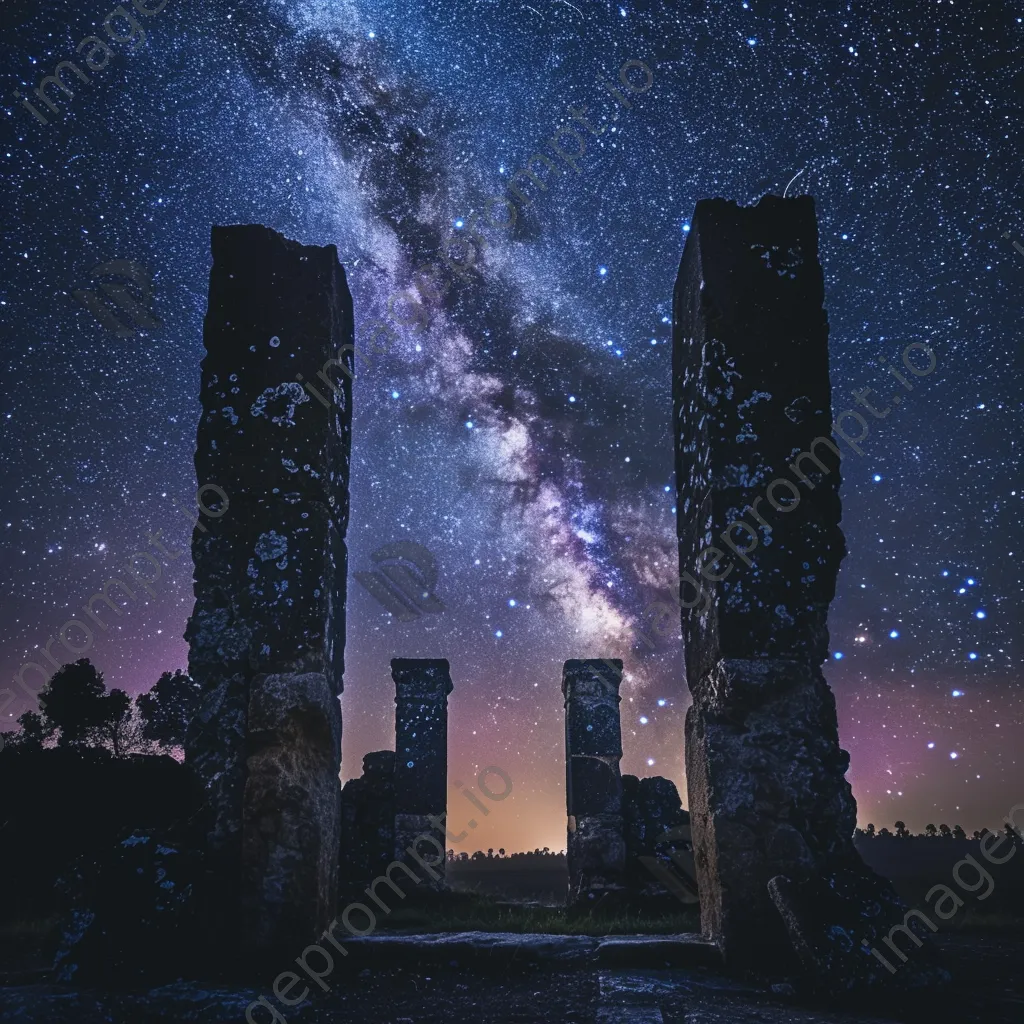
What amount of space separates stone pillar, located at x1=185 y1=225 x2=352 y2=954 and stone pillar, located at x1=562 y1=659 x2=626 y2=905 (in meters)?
6.33

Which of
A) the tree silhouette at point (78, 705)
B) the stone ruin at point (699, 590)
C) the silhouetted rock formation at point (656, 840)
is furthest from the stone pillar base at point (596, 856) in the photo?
the tree silhouette at point (78, 705)

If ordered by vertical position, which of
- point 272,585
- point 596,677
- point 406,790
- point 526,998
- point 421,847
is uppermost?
point 596,677

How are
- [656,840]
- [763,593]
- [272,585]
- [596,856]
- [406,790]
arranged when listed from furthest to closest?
[406,790] → [656,840] → [596,856] → [272,585] → [763,593]

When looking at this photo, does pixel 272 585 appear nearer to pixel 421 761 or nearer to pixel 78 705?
pixel 421 761

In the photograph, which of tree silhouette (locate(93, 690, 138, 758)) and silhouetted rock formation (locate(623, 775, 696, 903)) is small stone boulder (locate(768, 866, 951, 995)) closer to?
silhouetted rock formation (locate(623, 775, 696, 903))

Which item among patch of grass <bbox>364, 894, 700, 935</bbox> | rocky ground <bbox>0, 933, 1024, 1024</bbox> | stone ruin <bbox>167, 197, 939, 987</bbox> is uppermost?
stone ruin <bbox>167, 197, 939, 987</bbox>

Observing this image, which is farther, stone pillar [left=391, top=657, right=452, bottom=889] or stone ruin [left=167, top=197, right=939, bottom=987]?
stone pillar [left=391, top=657, right=452, bottom=889]

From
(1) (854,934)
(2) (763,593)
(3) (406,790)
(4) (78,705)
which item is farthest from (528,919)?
(4) (78,705)

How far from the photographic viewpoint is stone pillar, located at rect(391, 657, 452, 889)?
1051 cm

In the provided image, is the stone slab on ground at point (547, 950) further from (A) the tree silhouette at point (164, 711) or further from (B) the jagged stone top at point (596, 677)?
(A) the tree silhouette at point (164, 711)

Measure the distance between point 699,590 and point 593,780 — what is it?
21.8 ft

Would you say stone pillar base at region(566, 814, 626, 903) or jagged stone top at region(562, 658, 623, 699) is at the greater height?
jagged stone top at region(562, 658, 623, 699)

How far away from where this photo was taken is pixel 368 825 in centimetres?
1091

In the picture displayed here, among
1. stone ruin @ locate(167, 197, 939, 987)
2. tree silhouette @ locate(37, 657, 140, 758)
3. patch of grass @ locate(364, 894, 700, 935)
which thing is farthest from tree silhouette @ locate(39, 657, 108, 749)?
stone ruin @ locate(167, 197, 939, 987)
